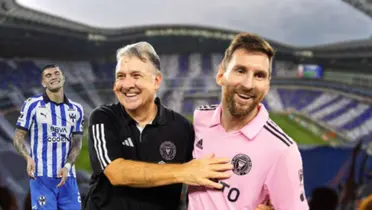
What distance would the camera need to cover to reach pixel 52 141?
124 inches

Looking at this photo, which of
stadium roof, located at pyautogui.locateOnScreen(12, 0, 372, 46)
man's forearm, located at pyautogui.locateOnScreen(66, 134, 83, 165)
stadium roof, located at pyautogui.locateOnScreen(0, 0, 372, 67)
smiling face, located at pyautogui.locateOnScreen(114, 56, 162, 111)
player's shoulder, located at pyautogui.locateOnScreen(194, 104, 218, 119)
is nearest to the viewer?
smiling face, located at pyautogui.locateOnScreen(114, 56, 162, 111)

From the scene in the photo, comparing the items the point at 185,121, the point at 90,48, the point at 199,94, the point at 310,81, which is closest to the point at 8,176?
the point at 90,48

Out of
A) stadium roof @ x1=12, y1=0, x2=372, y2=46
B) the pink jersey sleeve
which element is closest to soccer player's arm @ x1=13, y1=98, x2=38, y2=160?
the pink jersey sleeve

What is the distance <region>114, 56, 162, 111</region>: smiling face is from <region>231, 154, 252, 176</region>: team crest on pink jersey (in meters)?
0.41

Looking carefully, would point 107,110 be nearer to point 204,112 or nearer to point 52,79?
point 204,112

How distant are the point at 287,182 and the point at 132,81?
24.8 inches

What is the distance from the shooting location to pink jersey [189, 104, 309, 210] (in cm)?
111

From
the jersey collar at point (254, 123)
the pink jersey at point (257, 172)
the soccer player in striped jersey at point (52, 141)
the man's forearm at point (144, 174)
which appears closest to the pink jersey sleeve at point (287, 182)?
the pink jersey at point (257, 172)

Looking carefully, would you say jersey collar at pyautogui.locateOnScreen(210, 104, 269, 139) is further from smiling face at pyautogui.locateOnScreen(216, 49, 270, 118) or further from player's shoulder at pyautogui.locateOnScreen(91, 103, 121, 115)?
player's shoulder at pyautogui.locateOnScreen(91, 103, 121, 115)

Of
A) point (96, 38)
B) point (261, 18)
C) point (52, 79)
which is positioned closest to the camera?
point (52, 79)

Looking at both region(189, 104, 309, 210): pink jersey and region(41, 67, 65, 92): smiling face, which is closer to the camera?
region(189, 104, 309, 210): pink jersey

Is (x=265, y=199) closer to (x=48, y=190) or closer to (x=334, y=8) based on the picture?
(x=48, y=190)

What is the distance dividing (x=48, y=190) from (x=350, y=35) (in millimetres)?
9670

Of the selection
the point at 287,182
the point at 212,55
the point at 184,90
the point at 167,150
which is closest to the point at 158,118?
the point at 167,150
